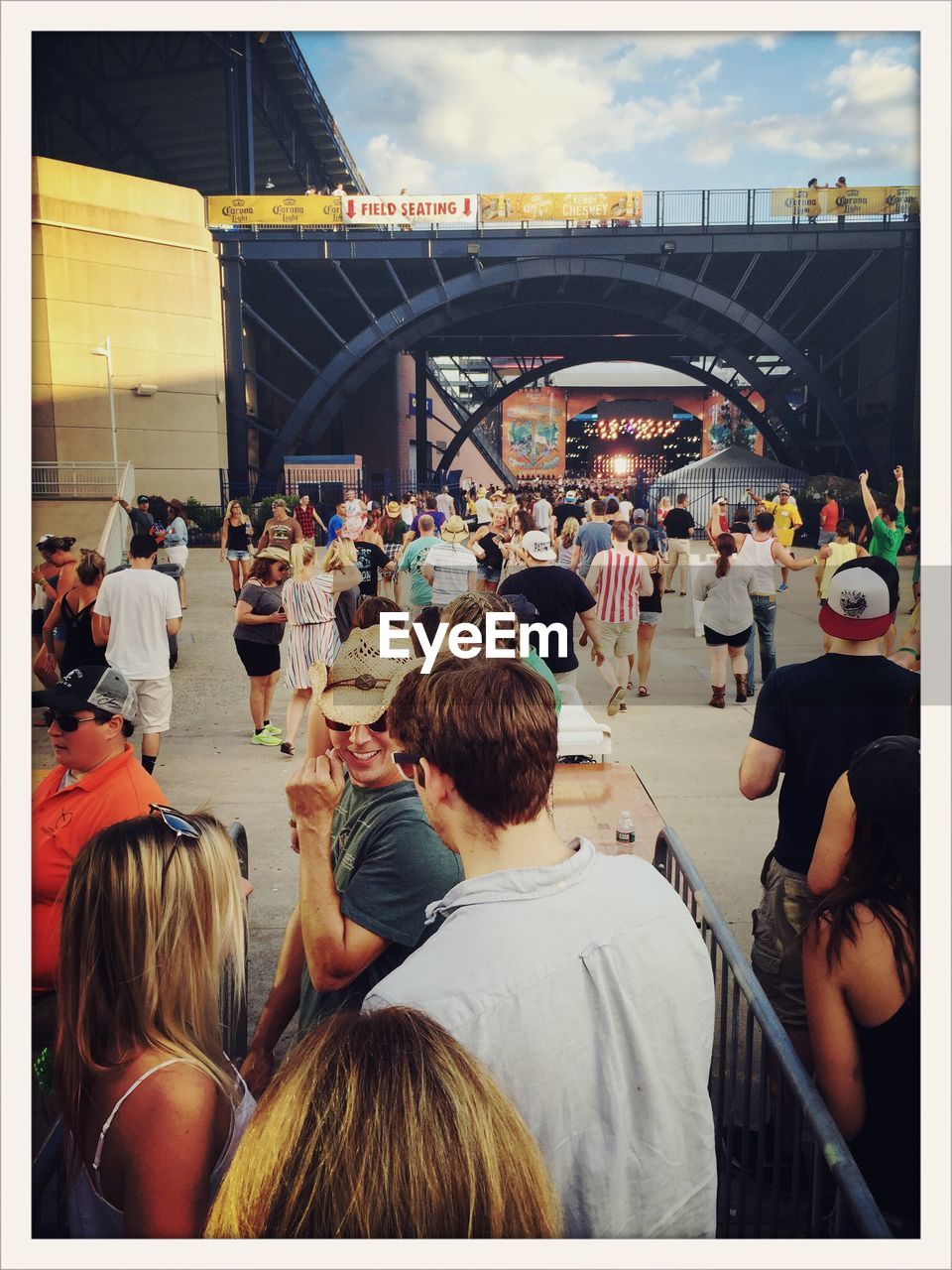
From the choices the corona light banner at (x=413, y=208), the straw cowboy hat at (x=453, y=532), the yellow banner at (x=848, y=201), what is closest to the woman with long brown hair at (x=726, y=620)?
the straw cowboy hat at (x=453, y=532)

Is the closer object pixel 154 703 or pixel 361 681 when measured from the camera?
pixel 361 681

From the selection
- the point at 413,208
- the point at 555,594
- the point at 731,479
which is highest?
the point at 413,208

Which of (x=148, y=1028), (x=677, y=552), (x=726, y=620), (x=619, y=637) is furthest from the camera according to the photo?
(x=677, y=552)

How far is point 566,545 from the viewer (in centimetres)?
400

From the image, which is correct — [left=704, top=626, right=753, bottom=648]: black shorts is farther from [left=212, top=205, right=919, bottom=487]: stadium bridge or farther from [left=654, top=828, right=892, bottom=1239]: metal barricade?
[left=654, top=828, right=892, bottom=1239]: metal barricade

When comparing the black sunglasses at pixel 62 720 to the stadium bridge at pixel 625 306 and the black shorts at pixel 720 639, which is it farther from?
the black shorts at pixel 720 639

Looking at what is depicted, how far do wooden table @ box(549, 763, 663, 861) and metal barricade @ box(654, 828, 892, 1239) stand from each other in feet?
0.51

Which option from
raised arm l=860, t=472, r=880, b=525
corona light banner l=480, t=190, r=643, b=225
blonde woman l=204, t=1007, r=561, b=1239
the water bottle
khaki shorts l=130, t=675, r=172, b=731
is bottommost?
the water bottle

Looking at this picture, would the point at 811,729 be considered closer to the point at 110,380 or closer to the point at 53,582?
the point at 53,582

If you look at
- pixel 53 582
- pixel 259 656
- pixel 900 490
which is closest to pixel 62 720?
pixel 53 582

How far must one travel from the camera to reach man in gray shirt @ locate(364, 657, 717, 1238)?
1.05 meters

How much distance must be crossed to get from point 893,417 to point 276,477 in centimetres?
171

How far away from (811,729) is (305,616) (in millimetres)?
1362

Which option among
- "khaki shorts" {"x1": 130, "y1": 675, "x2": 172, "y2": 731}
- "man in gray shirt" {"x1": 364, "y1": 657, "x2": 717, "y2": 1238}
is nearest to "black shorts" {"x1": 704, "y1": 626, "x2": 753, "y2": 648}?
"man in gray shirt" {"x1": 364, "y1": 657, "x2": 717, "y2": 1238}
